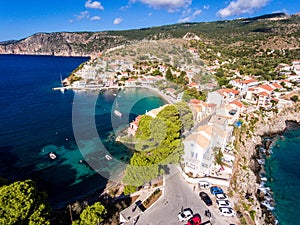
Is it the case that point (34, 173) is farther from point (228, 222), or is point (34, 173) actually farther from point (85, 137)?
point (228, 222)

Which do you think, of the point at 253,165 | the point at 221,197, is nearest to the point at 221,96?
the point at 253,165

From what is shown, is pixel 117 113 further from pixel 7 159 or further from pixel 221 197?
pixel 221 197

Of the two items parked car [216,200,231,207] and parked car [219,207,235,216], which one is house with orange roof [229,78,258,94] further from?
parked car [219,207,235,216]

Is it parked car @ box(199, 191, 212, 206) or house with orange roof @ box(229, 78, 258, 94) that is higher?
house with orange roof @ box(229, 78, 258, 94)

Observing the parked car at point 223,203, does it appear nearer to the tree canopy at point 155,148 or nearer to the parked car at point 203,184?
the parked car at point 203,184

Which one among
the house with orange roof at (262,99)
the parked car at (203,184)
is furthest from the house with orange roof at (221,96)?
the parked car at (203,184)

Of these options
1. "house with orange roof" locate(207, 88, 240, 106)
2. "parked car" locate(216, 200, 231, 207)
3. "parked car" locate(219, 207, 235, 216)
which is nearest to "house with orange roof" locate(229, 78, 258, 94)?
"house with orange roof" locate(207, 88, 240, 106)

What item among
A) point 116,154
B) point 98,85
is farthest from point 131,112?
point 98,85

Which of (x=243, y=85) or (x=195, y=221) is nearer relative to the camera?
(x=195, y=221)
